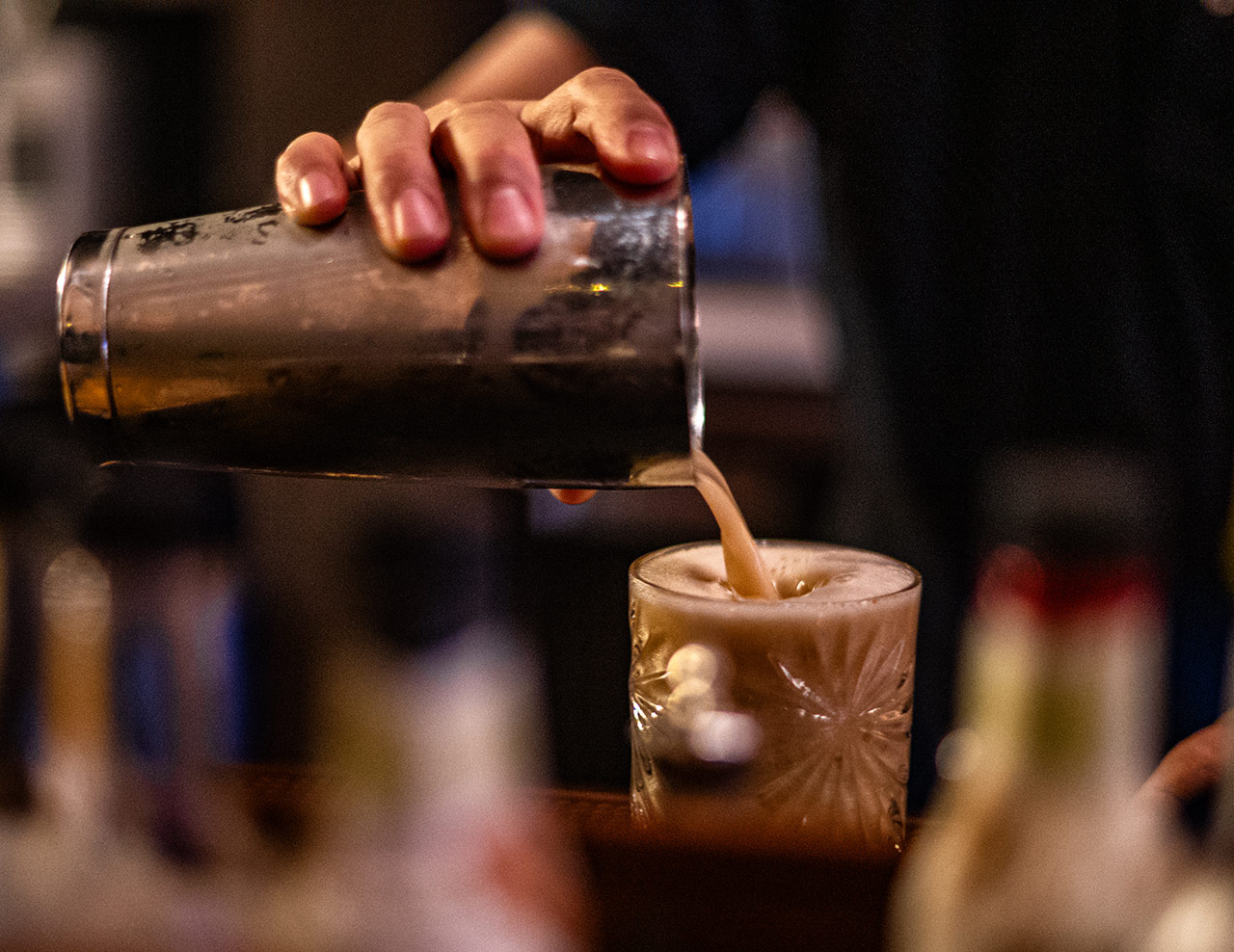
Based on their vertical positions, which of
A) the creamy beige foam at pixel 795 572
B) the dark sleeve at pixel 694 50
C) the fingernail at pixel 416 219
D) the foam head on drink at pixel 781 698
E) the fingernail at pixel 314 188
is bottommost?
the foam head on drink at pixel 781 698

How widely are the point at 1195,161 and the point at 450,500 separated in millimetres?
1720

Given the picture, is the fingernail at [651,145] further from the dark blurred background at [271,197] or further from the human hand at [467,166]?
the dark blurred background at [271,197]

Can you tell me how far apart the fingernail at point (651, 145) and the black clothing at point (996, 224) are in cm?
74

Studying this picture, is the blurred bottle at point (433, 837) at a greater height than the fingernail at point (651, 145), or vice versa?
the fingernail at point (651, 145)

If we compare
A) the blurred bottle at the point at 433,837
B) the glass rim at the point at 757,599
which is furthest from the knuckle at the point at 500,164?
the blurred bottle at the point at 433,837

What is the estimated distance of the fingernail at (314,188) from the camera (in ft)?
2.16

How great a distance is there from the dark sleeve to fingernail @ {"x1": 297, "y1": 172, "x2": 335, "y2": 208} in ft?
2.51

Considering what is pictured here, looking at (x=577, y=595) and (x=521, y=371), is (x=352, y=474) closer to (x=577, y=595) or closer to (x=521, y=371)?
(x=521, y=371)

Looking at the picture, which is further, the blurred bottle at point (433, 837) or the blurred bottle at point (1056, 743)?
the blurred bottle at point (433, 837)

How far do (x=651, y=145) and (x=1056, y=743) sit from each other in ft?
1.31

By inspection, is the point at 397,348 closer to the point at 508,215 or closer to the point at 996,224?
the point at 508,215

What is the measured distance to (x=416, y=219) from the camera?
2.05 feet

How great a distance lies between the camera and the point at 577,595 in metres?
2.25

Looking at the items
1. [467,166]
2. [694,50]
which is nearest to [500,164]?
[467,166]
